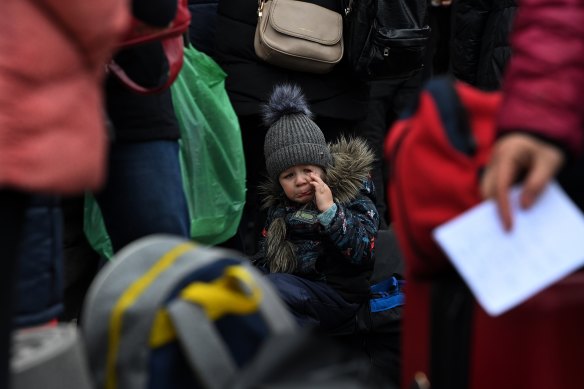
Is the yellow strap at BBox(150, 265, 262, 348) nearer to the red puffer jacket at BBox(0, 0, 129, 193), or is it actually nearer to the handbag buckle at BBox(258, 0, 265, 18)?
the red puffer jacket at BBox(0, 0, 129, 193)

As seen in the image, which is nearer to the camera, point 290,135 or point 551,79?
point 551,79

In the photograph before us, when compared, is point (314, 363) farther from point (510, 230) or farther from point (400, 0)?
point (400, 0)

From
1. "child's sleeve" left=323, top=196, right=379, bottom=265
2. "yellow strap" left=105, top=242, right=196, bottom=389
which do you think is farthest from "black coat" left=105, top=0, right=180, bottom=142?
"child's sleeve" left=323, top=196, right=379, bottom=265

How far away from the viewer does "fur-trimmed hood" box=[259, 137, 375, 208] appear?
10.4 ft

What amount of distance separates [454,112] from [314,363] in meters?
0.46

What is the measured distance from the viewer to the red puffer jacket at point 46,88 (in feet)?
4.42

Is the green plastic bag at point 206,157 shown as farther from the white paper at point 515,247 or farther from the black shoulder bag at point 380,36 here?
the white paper at point 515,247

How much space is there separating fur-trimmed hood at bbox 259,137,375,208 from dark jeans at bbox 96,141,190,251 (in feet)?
3.38

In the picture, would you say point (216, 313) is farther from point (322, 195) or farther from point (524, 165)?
point (322, 195)

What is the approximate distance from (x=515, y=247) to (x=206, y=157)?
179 centimetres

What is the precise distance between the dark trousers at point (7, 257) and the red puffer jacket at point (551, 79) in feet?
2.35

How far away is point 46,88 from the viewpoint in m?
1.37

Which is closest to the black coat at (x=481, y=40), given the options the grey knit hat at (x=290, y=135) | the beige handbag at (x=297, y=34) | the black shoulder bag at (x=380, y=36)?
the black shoulder bag at (x=380, y=36)

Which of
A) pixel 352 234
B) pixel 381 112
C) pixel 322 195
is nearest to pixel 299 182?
pixel 322 195
